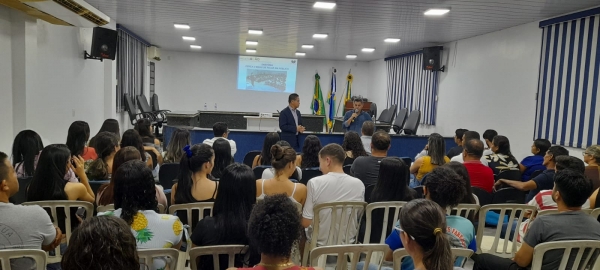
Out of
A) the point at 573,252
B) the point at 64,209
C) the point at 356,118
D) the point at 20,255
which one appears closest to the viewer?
the point at 20,255

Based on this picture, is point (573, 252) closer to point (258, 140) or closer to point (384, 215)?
point (384, 215)

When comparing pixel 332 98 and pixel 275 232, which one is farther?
pixel 332 98

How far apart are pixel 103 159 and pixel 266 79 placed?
13053mm

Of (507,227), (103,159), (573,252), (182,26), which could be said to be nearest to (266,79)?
(182,26)

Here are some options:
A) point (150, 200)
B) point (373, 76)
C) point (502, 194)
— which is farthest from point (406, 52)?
point (150, 200)

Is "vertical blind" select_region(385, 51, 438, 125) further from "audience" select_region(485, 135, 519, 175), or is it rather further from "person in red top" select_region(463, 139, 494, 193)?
"person in red top" select_region(463, 139, 494, 193)

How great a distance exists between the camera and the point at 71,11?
6105 mm

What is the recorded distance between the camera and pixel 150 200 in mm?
2299

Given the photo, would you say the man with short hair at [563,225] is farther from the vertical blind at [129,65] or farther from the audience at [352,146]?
the vertical blind at [129,65]

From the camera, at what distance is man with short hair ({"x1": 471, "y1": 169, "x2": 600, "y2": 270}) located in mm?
2447

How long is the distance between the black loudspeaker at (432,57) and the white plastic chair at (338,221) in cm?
834

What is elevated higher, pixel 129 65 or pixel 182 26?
pixel 182 26

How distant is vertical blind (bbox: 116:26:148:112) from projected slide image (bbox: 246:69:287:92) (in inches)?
159

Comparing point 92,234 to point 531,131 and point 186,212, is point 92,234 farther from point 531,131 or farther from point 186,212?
point 531,131
